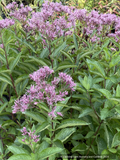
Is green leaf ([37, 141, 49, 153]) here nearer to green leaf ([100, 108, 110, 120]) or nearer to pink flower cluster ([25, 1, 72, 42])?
green leaf ([100, 108, 110, 120])

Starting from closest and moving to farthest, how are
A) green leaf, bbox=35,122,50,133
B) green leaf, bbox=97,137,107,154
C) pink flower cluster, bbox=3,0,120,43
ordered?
green leaf, bbox=35,122,50,133 → green leaf, bbox=97,137,107,154 → pink flower cluster, bbox=3,0,120,43

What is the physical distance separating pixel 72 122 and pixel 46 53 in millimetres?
835

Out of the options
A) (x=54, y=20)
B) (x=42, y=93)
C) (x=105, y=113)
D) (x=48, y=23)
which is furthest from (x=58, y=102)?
(x=54, y=20)

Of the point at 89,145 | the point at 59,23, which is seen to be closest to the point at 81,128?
the point at 89,145

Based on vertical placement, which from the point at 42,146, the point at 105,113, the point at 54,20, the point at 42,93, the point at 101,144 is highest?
the point at 54,20

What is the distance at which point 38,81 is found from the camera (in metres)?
1.01

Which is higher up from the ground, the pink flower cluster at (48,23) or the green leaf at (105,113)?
the pink flower cluster at (48,23)

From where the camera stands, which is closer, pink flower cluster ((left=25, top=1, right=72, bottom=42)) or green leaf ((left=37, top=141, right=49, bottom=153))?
green leaf ((left=37, top=141, right=49, bottom=153))

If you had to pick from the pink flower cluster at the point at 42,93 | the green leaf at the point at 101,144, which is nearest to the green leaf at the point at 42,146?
the pink flower cluster at the point at 42,93

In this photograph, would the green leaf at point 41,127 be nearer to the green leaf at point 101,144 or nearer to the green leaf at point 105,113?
the green leaf at point 105,113

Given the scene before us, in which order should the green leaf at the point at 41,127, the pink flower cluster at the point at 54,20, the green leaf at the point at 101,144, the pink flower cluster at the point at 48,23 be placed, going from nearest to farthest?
1. the green leaf at the point at 41,127
2. the green leaf at the point at 101,144
3. the pink flower cluster at the point at 48,23
4. the pink flower cluster at the point at 54,20

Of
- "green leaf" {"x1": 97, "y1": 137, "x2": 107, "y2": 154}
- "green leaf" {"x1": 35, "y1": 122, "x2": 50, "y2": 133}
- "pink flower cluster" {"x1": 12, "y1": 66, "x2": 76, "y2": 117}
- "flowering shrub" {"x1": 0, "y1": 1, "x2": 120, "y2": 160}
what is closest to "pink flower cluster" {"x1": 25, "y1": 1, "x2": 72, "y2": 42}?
"flowering shrub" {"x1": 0, "y1": 1, "x2": 120, "y2": 160}

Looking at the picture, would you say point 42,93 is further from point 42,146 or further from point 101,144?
point 101,144

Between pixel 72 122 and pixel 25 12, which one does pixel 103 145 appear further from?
pixel 25 12
